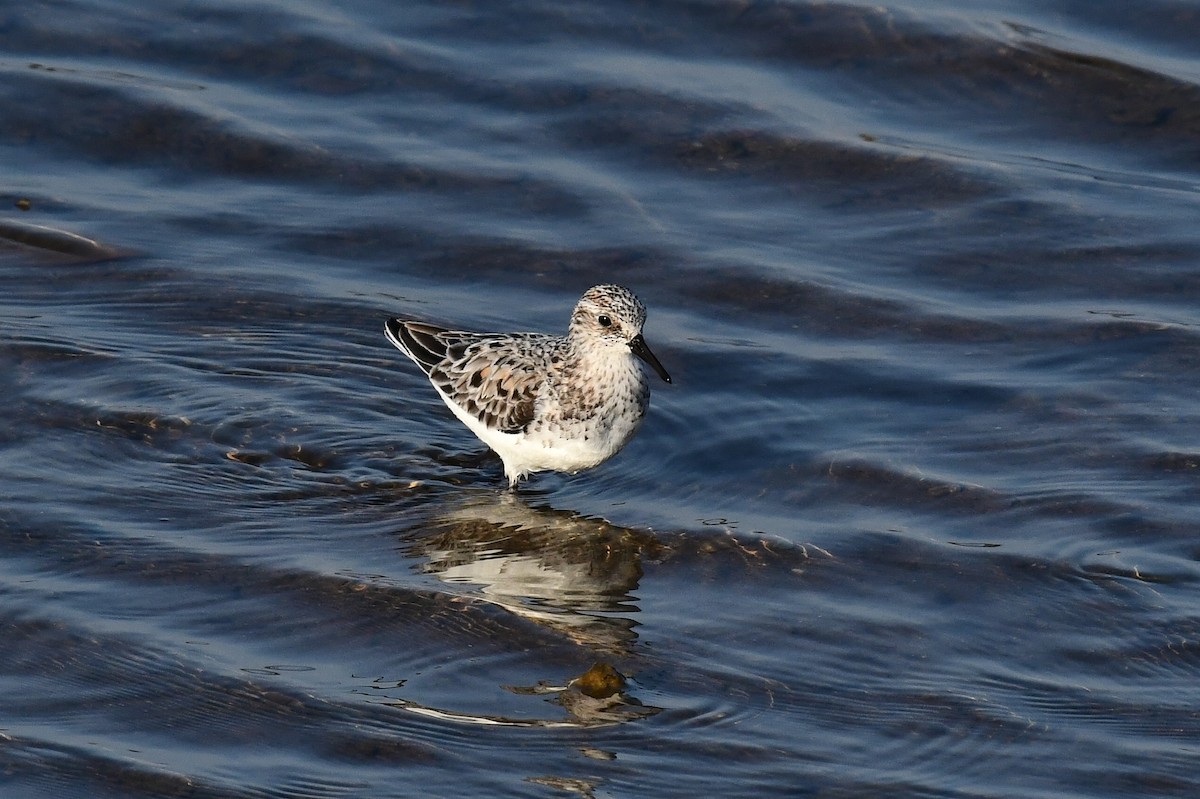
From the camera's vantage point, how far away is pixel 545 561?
8781mm

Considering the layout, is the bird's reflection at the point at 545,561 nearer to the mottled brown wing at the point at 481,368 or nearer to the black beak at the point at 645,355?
the mottled brown wing at the point at 481,368

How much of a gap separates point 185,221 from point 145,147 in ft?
4.85

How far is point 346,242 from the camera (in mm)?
12336

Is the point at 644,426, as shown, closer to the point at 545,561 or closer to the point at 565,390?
the point at 565,390

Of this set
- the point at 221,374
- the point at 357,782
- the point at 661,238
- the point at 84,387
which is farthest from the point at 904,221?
the point at 357,782

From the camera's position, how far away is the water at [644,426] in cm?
706

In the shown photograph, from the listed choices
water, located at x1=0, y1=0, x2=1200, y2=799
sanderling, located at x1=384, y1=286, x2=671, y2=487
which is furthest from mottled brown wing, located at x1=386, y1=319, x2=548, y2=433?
water, located at x1=0, y1=0, x2=1200, y2=799

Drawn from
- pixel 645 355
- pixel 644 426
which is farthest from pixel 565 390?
pixel 644 426

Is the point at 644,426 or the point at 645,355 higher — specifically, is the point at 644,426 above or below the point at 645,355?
below

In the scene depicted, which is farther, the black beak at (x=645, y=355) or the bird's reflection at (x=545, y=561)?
the black beak at (x=645, y=355)

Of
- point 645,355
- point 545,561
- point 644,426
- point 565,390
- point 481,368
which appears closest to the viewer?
point 545,561

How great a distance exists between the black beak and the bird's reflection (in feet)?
2.70

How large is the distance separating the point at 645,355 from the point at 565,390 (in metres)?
0.53

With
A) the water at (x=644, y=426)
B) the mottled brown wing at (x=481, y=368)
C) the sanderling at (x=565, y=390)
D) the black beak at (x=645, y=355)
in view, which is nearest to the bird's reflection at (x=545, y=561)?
the water at (x=644, y=426)
